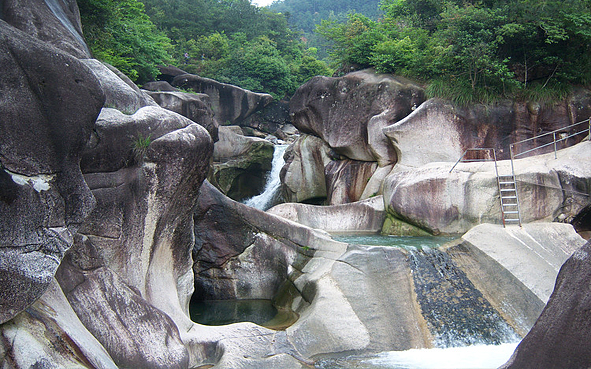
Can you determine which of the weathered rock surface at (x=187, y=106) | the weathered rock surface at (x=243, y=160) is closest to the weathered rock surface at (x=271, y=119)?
the weathered rock surface at (x=243, y=160)

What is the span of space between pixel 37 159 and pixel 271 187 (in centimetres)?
1606

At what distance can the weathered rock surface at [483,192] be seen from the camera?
10.8 meters

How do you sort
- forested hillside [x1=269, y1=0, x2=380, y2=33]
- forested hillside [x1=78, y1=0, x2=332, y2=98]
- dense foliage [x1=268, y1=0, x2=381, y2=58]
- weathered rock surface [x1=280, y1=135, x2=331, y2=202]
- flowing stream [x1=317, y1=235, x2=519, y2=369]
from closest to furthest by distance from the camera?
1. flowing stream [x1=317, y1=235, x2=519, y2=369]
2. forested hillside [x1=78, y1=0, x2=332, y2=98]
3. weathered rock surface [x1=280, y1=135, x2=331, y2=202]
4. dense foliage [x1=268, y1=0, x2=381, y2=58]
5. forested hillside [x1=269, y1=0, x2=380, y2=33]

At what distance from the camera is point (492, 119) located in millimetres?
14336

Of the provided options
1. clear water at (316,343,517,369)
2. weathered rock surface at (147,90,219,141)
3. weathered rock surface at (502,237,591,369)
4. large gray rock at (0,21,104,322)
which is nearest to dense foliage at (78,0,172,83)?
weathered rock surface at (147,90,219,141)

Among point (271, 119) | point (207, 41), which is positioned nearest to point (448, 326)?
point (271, 119)

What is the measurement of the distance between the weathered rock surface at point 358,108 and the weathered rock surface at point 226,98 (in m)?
9.01

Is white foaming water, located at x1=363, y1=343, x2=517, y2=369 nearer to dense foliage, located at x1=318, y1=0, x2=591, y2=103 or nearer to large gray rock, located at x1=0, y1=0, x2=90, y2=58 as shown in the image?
large gray rock, located at x1=0, y1=0, x2=90, y2=58

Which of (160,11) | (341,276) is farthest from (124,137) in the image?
(160,11)

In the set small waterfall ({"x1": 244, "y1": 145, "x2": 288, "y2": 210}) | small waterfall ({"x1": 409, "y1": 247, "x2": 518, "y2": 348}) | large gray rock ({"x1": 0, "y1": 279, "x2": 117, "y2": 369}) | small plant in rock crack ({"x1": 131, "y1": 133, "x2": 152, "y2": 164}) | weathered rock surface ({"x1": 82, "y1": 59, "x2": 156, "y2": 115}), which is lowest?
small waterfall ({"x1": 244, "y1": 145, "x2": 288, "y2": 210})

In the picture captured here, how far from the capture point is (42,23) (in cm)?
707

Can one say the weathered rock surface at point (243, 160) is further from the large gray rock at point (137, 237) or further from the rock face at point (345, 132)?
the large gray rock at point (137, 237)

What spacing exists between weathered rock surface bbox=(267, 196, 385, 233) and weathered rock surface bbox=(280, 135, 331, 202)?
14.6 ft

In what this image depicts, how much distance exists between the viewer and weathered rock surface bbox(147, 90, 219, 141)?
1725 cm
